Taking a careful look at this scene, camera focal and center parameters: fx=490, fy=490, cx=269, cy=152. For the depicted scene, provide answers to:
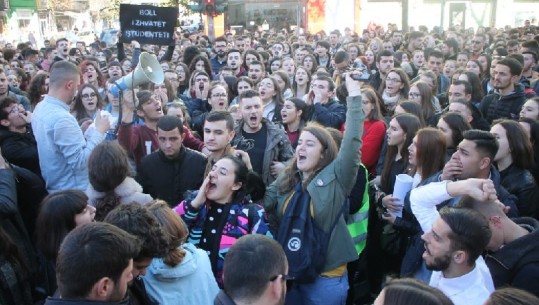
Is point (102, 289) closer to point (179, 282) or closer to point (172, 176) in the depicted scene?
point (179, 282)

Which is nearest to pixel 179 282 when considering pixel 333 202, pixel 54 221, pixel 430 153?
pixel 54 221

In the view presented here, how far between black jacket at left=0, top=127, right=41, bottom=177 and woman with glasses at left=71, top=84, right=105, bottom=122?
1810 millimetres

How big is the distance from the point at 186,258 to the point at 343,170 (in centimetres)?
127

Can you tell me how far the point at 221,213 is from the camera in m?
3.22

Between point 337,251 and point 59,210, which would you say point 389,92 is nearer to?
point 337,251

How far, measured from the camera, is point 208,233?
3.19 metres

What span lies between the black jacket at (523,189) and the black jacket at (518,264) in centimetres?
124

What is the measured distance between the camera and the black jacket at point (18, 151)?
4391 mm

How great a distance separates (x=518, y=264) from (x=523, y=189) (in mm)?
1510

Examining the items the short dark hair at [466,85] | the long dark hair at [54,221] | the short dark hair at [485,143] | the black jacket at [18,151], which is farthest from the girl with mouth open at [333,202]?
the short dark hair at [466,85]

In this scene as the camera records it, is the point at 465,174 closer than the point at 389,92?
Yes

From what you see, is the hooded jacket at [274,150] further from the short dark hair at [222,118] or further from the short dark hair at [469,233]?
the short dark hair at [469,233]

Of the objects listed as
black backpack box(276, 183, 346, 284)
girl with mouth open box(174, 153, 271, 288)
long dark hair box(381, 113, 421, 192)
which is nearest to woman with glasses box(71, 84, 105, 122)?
girl with mouth open box(174, 153, 271, 288)

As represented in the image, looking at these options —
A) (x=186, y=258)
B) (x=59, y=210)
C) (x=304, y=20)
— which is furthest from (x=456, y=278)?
(x=304, y=20)
